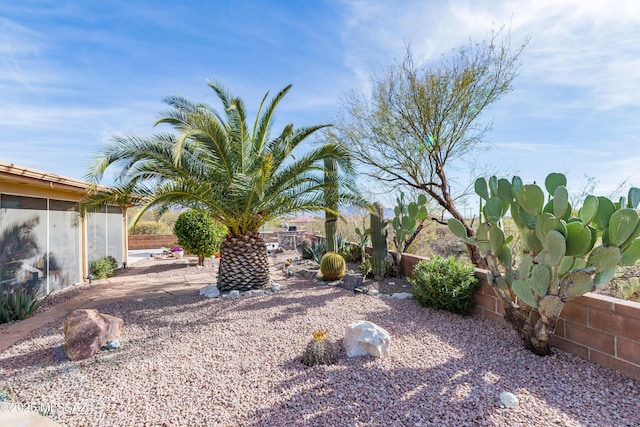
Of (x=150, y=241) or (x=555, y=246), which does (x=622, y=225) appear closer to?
(x=555, y=246)

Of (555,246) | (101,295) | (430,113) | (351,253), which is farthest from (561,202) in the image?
(101,295)

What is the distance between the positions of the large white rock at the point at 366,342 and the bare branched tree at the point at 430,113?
491 cm

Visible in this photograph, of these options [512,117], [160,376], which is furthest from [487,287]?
[512,117]

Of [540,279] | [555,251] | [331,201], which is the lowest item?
[540,279]

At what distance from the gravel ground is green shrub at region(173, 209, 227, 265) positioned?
20.8 feet

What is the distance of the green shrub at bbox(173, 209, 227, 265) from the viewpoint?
1084 centimetres

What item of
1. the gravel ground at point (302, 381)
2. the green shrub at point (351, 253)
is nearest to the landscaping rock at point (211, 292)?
the gravel ground at point (302, 381)

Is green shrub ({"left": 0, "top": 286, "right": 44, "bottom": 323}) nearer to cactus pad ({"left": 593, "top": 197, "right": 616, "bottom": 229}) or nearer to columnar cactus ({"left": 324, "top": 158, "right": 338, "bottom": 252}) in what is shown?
columnar cactus ({"left": 324, "top": 158, "right": 338, "bottom": 252})

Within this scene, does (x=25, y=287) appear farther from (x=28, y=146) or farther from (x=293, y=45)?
(x=293, y=45)

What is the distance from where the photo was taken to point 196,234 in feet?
35.4

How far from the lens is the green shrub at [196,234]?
1084 cm

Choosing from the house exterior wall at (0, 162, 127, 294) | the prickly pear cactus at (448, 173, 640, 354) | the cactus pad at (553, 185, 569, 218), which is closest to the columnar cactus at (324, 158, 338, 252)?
the prickly pear cactus at (448, 173, 640, 354)

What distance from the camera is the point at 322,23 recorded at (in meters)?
7.78

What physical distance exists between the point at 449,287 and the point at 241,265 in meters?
4.09
